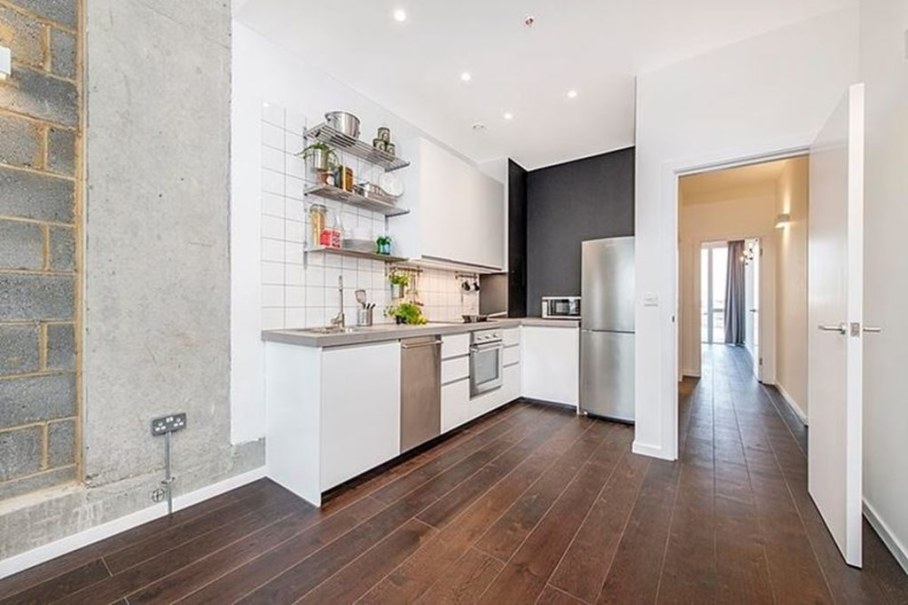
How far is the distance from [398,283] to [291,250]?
40.5 inches

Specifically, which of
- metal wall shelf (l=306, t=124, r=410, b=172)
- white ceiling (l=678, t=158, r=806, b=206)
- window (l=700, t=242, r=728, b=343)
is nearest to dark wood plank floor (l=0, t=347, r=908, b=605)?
metal wall shelf (l=306, t=124, r=410, b=172)

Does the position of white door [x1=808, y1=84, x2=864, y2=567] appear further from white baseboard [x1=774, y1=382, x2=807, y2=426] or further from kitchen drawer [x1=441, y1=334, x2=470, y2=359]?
kitchen drawer [x1=441, y1=334, x2=470, y2=359]

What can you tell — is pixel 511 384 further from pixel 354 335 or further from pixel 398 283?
pixel 354 335

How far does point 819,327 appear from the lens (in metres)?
1.92

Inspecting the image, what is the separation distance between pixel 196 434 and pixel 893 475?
3.41m

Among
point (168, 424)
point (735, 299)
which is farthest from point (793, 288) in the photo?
point (735, 299)

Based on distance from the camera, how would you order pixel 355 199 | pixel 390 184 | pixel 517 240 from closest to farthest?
1. pixel 355 199
2. pixel 390 184
3. pixel 517 240

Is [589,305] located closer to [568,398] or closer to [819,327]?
[568,398]

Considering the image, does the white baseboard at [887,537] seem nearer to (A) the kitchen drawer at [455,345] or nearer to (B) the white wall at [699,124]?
(B) the white wall at [699,124]

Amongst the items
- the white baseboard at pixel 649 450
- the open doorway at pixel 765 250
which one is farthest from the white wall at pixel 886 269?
the open doorway at pixel 765 250

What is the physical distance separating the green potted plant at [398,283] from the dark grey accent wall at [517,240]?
1.43 m

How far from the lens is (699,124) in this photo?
259cm

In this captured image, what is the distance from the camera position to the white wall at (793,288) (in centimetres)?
376

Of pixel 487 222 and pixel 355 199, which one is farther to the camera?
pixel 487 222
